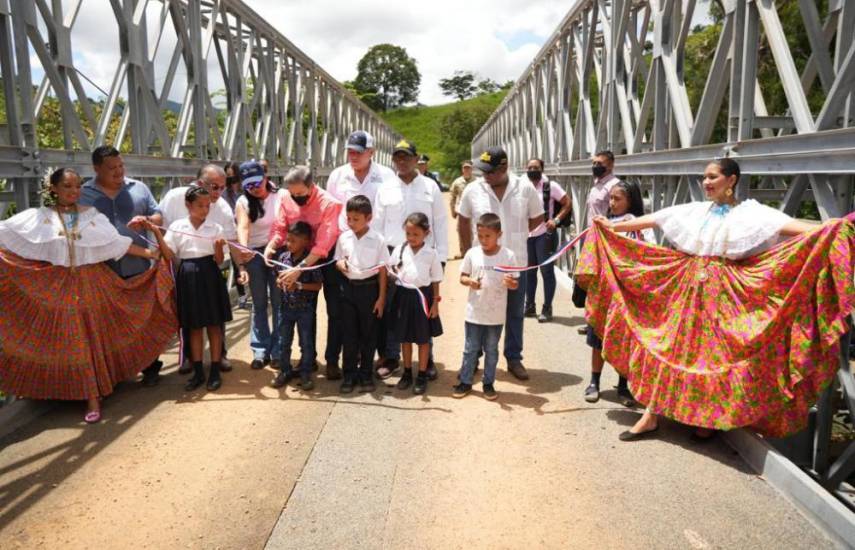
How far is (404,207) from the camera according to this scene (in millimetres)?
5242

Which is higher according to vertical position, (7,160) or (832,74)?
(832,74)

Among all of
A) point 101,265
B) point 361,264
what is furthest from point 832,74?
point 101,265

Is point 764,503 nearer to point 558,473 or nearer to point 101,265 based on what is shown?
point 558,473

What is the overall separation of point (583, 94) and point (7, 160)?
724cm

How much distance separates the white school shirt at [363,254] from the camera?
191 inches

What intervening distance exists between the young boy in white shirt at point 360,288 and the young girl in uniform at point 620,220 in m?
1.70

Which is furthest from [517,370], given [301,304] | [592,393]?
[301,304]

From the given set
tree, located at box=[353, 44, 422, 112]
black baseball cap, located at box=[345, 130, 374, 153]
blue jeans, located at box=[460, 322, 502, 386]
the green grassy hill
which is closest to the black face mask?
black baseball cap, located at box=[345, 130, 374, 153]

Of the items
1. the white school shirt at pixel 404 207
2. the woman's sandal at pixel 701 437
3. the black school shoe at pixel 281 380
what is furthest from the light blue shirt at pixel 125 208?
the woman's sandal at pixel 701 437

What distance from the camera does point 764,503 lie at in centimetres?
329

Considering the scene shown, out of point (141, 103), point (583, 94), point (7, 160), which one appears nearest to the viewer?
point (7, 160)

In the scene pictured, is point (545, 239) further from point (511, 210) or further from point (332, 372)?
point (332, 372)

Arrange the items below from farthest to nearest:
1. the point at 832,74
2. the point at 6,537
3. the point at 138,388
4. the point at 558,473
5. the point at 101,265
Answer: the point at 138,388
the point at 101,265
the point at 832,74
the point at 558,473
the point at 6,537

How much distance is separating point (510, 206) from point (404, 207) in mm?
890
